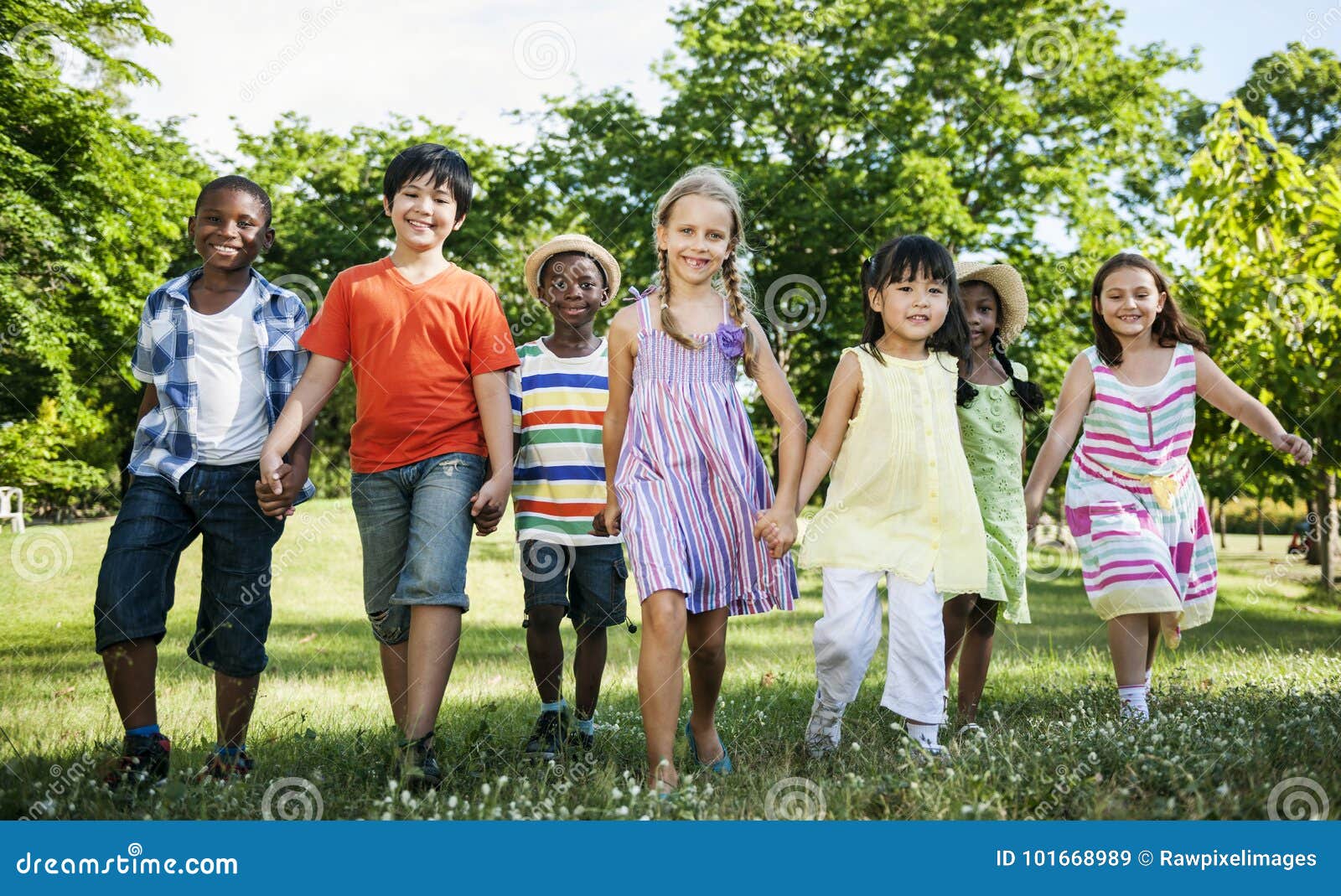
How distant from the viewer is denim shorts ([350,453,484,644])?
4.11 metres

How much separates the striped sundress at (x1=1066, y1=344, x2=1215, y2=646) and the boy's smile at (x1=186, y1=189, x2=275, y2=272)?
148 inches

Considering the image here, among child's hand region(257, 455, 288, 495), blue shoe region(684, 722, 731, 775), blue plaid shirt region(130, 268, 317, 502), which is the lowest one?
blue shoe region(684, 722, 731, 775)

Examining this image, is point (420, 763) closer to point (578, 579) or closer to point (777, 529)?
point (578, 579)

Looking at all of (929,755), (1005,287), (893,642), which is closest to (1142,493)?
(1005,287)

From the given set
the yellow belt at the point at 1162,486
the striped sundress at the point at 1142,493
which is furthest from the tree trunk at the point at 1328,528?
the yellow belt at the point at 1162,486

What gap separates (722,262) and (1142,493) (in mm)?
2322

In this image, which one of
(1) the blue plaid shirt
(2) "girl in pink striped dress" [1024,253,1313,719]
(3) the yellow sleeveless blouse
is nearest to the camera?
(1) the blue plaid shirt

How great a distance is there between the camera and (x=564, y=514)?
195 inches

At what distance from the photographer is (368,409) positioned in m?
4.33

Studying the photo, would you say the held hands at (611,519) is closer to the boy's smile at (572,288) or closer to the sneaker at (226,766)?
the boy's smile at (572,288)

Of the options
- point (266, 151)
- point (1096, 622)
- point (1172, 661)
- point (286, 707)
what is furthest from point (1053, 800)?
point (266, 151)

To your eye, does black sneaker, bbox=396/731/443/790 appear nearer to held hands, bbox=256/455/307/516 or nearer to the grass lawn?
the grass lawn

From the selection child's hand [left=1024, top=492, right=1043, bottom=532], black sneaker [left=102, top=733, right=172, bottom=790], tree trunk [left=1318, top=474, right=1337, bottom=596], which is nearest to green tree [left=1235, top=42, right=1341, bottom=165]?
tree trunk [left=1318, top=474, right=1337, bottom=596]

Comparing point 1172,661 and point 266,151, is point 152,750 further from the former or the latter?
point 266,151
